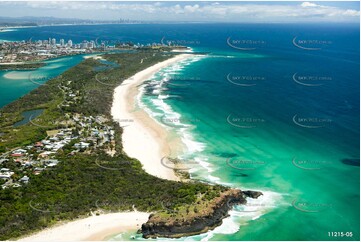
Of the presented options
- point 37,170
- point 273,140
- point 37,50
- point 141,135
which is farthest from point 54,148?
point 37,50

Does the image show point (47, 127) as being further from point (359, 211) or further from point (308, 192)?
point (359, 211)

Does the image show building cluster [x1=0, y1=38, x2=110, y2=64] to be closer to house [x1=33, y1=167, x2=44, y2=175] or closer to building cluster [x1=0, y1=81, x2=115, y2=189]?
building cluster [x1=0, y1=81, x2=115, y2=189]

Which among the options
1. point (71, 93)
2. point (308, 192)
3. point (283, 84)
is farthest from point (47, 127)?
point (283, 84)

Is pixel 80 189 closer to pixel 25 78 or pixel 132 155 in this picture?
pixel 132 155

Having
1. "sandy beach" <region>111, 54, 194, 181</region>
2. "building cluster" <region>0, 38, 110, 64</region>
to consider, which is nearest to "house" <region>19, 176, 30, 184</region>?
"sandy beach" <region>111, 54, 194, 181</region>

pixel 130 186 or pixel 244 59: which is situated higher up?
pixel 244 59
